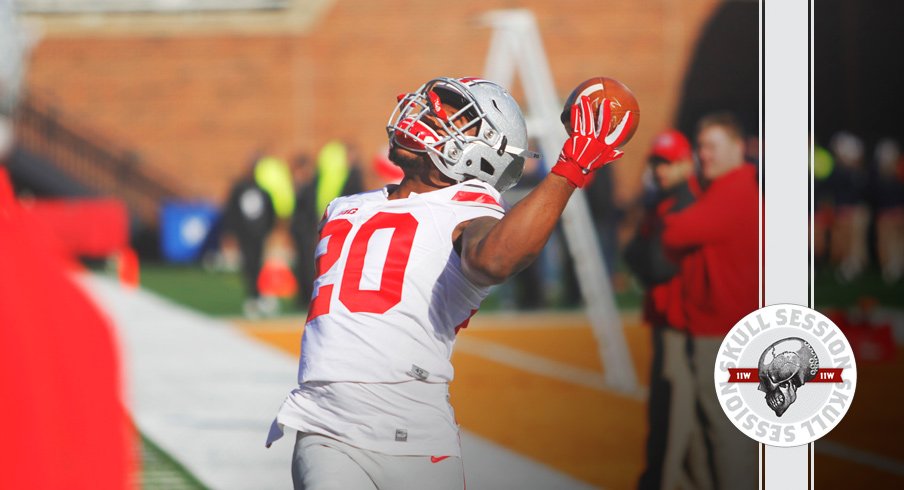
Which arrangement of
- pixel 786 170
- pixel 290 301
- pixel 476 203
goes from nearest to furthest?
pixel 476 203
pixel 786 170
pixel 290 301

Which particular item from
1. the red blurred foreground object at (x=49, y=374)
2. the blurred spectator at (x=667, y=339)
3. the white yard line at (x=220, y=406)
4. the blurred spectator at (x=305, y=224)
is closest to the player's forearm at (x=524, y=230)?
the white yard line at (x=220, y=406)

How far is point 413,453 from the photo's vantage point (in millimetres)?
2662

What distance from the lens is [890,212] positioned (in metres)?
16.6

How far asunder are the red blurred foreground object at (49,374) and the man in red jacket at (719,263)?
3343 mm

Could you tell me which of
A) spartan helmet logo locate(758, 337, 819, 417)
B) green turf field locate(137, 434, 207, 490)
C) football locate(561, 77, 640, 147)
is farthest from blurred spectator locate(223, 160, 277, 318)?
football locate(561, 77, 640, 147)

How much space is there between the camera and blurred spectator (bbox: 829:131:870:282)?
15625mm

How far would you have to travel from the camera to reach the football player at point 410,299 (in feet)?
8.70

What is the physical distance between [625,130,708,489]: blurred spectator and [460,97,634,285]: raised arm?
2.22m

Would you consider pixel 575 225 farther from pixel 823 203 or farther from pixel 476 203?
pixel 823 203

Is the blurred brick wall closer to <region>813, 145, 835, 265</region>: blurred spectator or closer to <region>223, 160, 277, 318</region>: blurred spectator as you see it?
<region>813, 145, 835, 265</region>: blurred spectator

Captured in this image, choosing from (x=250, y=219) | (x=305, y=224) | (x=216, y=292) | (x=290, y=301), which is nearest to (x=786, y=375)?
(x=305, y=224)

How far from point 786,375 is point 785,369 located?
1 cm

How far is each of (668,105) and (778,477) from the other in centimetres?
2057

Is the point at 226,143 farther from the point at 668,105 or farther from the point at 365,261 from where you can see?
the point at 365,261
